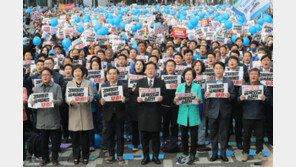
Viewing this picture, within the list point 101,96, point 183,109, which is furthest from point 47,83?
point 183,109

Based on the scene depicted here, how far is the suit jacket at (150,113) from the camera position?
20.6 feet

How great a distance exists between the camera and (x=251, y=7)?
38.3 feet

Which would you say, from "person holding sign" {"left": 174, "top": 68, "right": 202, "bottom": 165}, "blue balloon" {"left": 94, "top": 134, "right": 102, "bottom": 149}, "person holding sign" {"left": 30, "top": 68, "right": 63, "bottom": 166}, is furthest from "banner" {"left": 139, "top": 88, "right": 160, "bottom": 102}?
"blue balloon" {"left": 94, "top": 134, "right": 102, "bottom": 149}

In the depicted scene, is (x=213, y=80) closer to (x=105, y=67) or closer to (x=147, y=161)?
(x=147, y=161)

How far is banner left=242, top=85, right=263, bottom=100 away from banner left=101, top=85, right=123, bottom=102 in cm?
233

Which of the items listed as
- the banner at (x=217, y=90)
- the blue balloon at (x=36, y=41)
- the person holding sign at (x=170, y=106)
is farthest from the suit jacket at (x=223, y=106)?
the blue balloon at (x=36, y=41)

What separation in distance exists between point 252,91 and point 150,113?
1957mm

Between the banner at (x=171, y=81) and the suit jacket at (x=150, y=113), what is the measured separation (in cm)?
52

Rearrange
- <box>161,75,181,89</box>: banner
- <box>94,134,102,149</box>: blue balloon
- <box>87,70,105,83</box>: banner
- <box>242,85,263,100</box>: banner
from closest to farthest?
<box>242,85,263,100</box>: banner, <box>161,75,181,89</box>: banner, <box>94,134,102,149</box>: blue balloon, <box>87,70,105,83</box>: banner

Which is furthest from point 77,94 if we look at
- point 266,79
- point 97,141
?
point 266,79

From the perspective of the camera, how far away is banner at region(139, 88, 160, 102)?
614 centimetres

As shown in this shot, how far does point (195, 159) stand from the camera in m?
6.64

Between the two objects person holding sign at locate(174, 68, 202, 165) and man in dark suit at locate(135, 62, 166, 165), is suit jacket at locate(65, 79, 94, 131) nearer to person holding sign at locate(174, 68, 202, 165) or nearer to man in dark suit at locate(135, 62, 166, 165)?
man in dark suit at locate(135, 62, 166, 165)

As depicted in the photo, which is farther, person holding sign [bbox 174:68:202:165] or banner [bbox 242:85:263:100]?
person holding sign [bbox 174:68:202:165]
